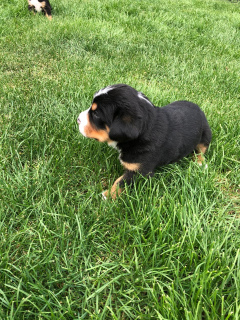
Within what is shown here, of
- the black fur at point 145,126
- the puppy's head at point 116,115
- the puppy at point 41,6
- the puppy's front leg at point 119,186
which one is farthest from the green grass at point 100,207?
the puppy at point 41,6

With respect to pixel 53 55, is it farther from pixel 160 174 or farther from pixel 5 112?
pixel 160 174

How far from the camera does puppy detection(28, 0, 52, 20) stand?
5.49 meters

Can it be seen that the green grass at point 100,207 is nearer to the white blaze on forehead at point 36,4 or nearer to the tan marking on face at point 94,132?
the tan marking on face at point 94,132

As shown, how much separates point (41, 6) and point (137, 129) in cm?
516

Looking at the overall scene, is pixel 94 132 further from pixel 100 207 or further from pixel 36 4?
pixel 36 4

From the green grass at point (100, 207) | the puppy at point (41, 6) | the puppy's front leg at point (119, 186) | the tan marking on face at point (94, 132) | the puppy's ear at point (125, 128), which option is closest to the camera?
the green grass at point (100, 207)

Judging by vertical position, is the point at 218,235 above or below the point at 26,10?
below

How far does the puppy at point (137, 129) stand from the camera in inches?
74.5

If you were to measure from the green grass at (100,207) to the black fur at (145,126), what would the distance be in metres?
0.19

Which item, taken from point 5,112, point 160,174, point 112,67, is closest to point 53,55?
point 112,67

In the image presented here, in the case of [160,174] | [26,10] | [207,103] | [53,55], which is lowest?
[160,174]

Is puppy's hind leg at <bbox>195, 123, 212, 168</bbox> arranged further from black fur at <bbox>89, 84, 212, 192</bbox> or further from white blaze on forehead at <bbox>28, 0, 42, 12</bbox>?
white blaze on forehead at <bbox>28, 0, 42, 12</bbox>

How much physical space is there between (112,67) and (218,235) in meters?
3.18

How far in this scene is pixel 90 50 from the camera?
459cm
